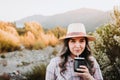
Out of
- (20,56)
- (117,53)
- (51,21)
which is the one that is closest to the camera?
(117,53)

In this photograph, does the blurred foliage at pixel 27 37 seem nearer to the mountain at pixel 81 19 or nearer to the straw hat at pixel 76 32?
the mountain at pixel 81 19

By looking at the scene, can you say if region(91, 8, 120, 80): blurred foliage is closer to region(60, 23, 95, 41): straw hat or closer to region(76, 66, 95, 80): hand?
region(60, 23, 95, 41): straw hat

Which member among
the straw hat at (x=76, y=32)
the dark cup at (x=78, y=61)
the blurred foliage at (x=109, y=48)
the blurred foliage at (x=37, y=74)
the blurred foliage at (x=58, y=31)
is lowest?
the blurred foliage at (x=58, y=31)

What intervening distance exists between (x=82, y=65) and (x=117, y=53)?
129 inches

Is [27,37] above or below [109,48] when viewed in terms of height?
below

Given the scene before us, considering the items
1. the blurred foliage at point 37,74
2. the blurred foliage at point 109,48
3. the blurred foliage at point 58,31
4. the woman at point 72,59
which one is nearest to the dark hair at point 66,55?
the woman at point 72,59

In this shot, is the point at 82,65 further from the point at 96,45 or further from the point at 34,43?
the point at 34,43

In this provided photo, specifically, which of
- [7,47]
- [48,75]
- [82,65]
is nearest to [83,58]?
[82,65]

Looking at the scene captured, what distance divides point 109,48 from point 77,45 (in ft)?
10.9

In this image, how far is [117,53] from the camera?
707 centimetres

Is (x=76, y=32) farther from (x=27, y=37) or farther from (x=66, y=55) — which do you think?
(x=27, y=37)

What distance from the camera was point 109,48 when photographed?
7258 mm

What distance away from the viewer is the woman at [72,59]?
3.99 metres

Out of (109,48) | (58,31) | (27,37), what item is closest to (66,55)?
(109,48)
